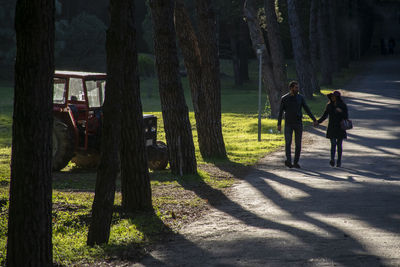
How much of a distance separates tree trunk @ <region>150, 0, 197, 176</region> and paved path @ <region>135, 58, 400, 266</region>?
1517 millimetres

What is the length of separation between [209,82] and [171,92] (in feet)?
9.56

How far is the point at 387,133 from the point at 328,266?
1507cm

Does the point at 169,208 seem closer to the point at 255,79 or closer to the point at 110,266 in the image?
the point at 110,266

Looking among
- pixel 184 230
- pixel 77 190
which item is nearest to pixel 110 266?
pixel 184 230

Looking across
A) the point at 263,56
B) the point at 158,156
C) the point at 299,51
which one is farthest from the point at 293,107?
the point at 299,51

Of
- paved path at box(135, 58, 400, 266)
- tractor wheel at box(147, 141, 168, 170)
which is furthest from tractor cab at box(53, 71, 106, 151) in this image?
paved path at box(135, 58, 400, 266)

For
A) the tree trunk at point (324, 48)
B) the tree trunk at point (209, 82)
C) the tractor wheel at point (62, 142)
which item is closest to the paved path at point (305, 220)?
the tree trunk at point (209, 82)

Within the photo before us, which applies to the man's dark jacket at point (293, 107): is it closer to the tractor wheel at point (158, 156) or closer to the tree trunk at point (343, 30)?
the tractor wheel at point (158, 156)

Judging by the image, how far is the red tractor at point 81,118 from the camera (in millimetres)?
14180

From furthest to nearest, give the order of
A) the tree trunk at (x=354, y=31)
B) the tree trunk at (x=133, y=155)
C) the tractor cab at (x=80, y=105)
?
the tree trunk at (x=354, y=31) → the tractor cab at (x=80, y=105) → the tree trunk at (x=133, y=155)

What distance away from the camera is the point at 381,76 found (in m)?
55.1

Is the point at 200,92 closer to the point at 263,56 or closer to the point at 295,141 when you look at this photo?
the point at 295,141

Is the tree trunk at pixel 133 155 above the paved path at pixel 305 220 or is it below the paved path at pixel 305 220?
above

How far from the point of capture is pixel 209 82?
16297mm
